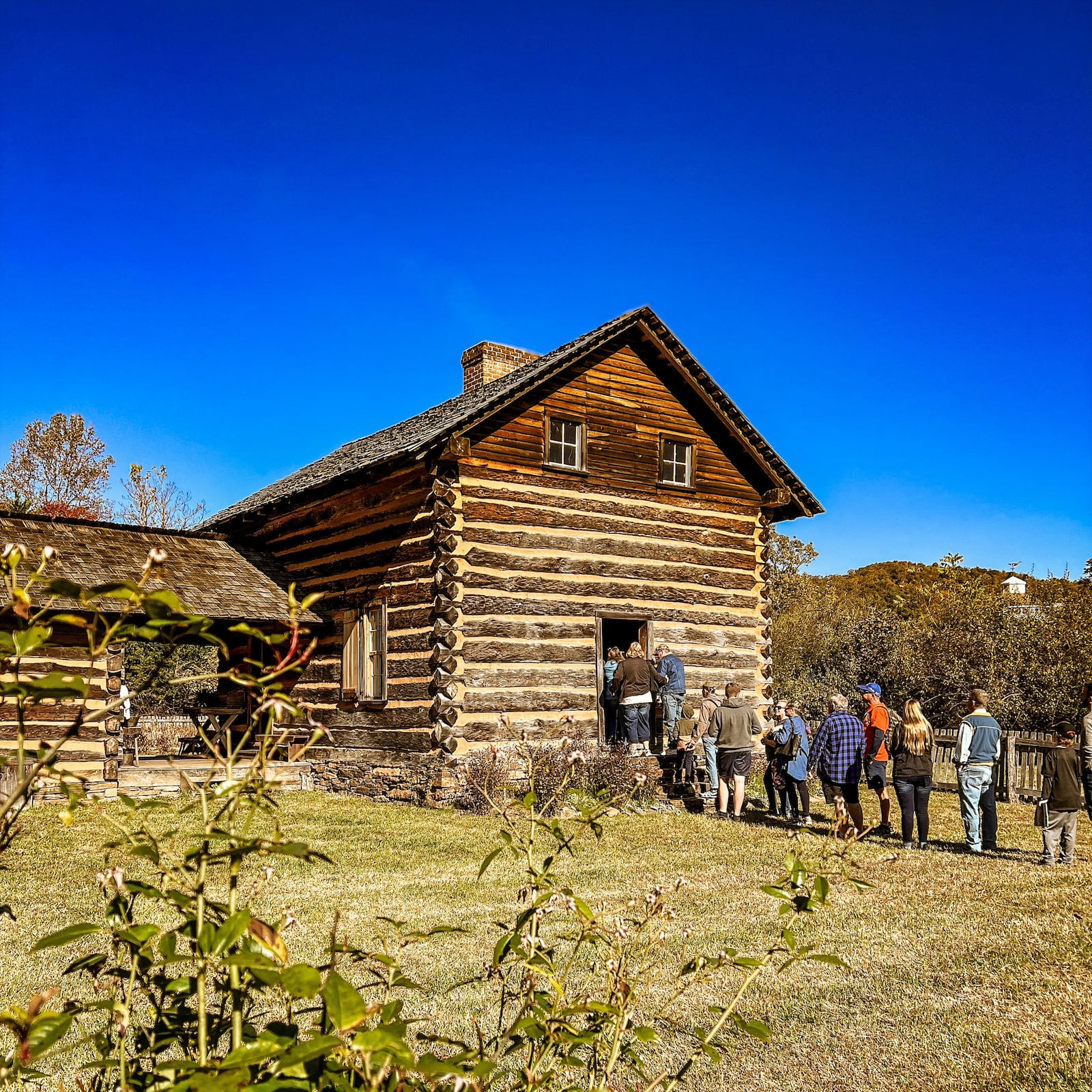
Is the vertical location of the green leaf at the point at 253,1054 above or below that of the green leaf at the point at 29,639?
below

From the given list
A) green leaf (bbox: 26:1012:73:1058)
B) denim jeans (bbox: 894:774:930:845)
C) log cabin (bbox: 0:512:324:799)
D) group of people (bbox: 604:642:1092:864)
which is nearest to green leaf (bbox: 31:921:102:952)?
green leaf (bbox: 26:1012:73:1058)

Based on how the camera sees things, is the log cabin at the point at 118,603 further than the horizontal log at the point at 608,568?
No

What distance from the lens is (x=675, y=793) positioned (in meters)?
16.1

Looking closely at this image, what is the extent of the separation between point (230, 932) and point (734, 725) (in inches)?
521

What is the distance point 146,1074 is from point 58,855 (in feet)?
33.2

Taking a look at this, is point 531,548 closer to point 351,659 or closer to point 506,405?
point 506,405

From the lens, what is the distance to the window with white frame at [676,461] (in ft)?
59.9

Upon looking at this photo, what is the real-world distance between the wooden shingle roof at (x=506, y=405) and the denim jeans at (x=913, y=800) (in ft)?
26.9

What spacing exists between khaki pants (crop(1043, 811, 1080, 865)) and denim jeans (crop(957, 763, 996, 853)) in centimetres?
78

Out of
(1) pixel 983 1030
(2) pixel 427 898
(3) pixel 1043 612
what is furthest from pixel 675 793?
(3) pixel 1043 612

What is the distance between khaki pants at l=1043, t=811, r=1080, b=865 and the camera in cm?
1079

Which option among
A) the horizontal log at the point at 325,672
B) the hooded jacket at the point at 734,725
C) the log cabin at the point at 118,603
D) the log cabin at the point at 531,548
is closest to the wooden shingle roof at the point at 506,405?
the log cabin at the point at 531,548

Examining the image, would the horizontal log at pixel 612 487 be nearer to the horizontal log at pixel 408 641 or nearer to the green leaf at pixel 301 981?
the horizontal log at pixel 408 641

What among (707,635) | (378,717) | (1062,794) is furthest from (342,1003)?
(707,635)
